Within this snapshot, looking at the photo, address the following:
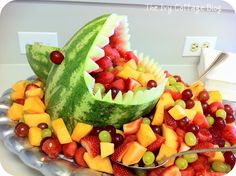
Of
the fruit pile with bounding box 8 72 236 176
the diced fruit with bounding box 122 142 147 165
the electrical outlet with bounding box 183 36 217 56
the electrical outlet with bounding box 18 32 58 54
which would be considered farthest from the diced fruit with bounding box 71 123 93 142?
the electrical outlet with bounding box 183 36 217 56

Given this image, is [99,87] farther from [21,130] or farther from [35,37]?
[35,37]

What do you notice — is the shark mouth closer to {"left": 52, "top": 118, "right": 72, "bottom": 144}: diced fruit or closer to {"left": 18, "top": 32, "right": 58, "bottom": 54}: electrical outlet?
{"left": 52, "top": 118, "right": 72, "bottom": 144}: diced fruit

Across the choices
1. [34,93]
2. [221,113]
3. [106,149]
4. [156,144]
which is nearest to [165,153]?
[156,144]

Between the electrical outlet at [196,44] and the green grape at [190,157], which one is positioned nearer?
the green grape at [190,157]

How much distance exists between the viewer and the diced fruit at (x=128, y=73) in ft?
2.76

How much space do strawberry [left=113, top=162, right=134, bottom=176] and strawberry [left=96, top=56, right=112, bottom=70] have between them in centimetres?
22

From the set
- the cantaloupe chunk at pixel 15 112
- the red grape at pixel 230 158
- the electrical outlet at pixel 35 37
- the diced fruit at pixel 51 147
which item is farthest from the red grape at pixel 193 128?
the electrical outlet at pixel 35 37

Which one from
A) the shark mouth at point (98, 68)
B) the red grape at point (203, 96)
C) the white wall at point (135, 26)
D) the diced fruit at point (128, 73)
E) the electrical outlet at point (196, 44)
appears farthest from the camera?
the electrical outlet at point (196, 44)

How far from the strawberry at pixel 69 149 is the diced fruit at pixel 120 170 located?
10cm

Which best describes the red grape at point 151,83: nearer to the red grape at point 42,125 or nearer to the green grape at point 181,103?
the green grape at point 181,103

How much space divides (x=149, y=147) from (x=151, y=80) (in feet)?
0.54

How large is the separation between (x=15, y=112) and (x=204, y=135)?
464 millimetres

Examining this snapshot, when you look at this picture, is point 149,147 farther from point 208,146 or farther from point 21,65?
point 21,65

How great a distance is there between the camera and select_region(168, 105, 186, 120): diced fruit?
0.81 m
